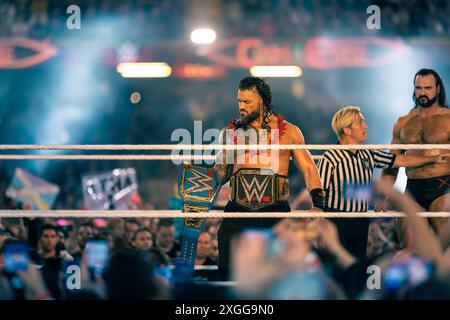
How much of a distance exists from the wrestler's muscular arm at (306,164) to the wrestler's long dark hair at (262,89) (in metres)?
0.11

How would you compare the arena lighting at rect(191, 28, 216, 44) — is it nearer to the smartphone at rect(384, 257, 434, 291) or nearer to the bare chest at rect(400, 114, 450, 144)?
the bare chest at rect(400, 114, 450, 144)

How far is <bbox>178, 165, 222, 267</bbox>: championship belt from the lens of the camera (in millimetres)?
2973

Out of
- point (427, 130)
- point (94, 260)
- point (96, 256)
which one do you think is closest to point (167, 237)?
point (96, 256)

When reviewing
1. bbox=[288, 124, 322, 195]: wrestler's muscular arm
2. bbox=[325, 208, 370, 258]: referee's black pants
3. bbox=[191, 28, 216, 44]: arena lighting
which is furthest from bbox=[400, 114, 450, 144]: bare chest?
bbox=[191, 28, 216, 44]: arena lighting

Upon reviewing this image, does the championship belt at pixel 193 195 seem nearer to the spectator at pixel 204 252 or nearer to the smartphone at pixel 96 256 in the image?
the smartphone at pixel 96 256

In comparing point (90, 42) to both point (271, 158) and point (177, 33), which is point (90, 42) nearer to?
point (177, 33)

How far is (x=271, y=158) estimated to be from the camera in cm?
303

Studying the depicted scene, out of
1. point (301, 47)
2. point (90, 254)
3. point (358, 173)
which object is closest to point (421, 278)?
point (358, 173)

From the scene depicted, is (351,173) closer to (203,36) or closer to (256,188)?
(256,188)

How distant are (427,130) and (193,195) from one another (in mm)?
1207

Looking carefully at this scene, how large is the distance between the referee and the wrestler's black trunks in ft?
0.41

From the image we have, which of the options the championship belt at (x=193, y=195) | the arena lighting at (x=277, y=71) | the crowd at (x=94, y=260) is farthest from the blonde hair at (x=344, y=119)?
the arena lighting at (x=277, y=71)

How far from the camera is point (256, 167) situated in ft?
9.92

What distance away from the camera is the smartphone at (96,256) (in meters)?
3.00
